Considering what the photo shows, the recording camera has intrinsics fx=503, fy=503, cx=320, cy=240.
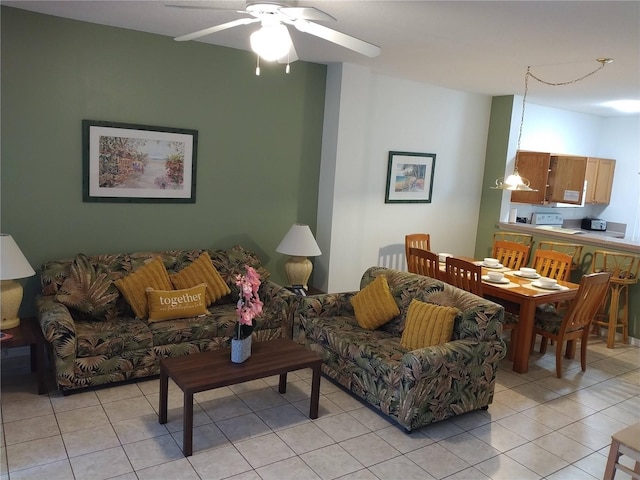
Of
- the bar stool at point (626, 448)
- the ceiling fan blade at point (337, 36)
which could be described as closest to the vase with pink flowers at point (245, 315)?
the ceiling fan blade at point (337, 36)

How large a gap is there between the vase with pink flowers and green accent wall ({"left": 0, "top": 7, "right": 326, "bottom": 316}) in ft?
5.38

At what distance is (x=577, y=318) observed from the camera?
4262mm

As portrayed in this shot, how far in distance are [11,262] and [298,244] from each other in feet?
7.43

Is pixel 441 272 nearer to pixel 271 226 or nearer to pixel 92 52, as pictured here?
pixel 271 226

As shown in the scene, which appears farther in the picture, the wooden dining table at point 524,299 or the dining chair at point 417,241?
the dining chair at point 417,241

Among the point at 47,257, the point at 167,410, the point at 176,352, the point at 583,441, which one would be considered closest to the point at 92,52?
the point at 47,257

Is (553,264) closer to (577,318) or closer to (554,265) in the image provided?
(554,265)

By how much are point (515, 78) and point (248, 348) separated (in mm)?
3785

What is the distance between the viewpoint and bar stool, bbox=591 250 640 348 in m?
5.00

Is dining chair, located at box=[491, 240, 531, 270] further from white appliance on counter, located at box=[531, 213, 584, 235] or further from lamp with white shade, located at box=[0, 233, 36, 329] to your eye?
lamp with white shade, located at box=[0, 233, 36, 329]

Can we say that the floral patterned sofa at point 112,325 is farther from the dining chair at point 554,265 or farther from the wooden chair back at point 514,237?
the wooden chair back at point 514,237

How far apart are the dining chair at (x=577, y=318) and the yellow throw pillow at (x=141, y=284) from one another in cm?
320

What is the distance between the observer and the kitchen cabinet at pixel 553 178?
6.55 m

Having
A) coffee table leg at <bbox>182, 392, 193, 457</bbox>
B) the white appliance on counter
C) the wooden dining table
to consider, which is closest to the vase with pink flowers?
coffee table leg at <bbox>182, 392, 193, 457</bbox>
